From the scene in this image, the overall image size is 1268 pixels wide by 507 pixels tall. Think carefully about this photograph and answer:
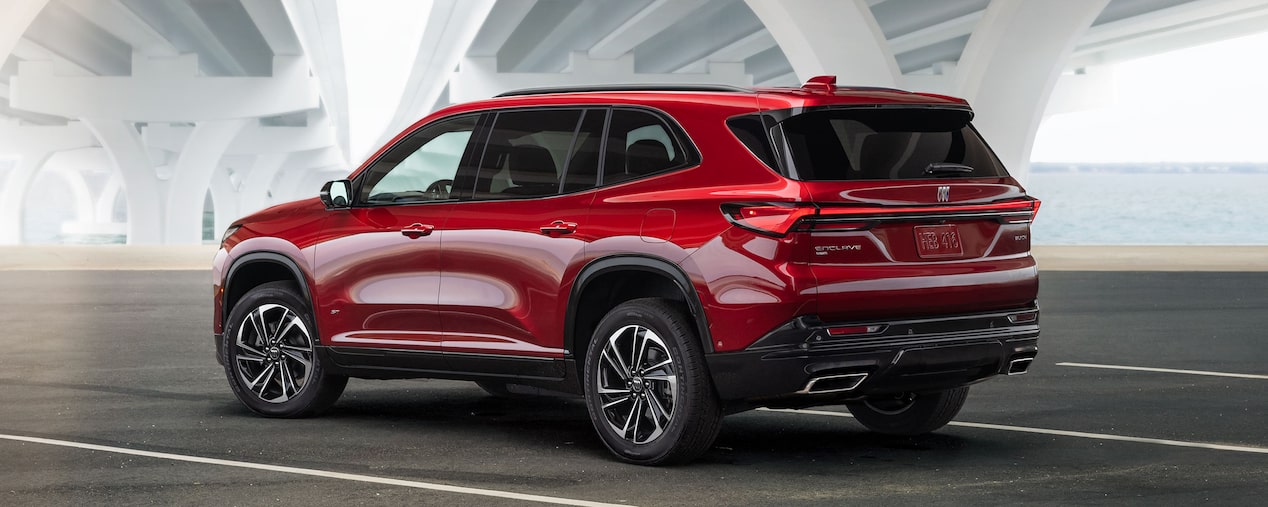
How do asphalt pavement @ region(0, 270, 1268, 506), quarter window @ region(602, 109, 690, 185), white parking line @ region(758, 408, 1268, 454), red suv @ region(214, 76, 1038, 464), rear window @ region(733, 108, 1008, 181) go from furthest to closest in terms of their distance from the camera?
white parking line @ region(758, 408, 1268, 454) < quarter window @ region(602, 109, 690, 185) < rear window @ region(733, 108, 1008, 181) < red suv @ region(214, 76, 1038, 464) < asphalt pavement @ region(0, 270, 1268, 506)

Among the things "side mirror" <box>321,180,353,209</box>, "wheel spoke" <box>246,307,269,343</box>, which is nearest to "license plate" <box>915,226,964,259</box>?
"side mirror" <box>321,180,353,209</box>

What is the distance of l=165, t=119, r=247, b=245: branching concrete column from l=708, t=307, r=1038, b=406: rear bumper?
151 feet

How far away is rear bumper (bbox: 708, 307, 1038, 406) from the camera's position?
6.51 m

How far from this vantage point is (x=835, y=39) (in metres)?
21.6

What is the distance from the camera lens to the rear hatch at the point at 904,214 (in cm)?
655

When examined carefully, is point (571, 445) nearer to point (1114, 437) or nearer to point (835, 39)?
point (1114, 437)

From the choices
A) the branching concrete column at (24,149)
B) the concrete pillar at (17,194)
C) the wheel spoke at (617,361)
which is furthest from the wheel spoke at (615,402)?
the concrete pillar at (17,194)

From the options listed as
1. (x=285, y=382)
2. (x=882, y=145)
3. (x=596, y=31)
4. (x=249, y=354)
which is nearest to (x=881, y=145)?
(x=882, y=145)

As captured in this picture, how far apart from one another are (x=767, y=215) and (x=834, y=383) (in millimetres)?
753

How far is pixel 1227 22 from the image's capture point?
136 feet

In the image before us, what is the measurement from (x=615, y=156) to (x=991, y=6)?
52.2 feet

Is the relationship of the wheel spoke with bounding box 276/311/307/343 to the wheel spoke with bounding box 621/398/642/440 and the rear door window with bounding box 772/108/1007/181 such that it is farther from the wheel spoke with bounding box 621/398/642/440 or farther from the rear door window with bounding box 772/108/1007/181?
the rear door window with bounding box 772/108/1007/181

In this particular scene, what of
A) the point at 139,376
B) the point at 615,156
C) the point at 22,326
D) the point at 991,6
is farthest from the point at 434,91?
the point at 615,156

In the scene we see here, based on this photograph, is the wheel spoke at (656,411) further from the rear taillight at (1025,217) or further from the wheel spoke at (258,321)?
the wheel spoke at (258,321)
